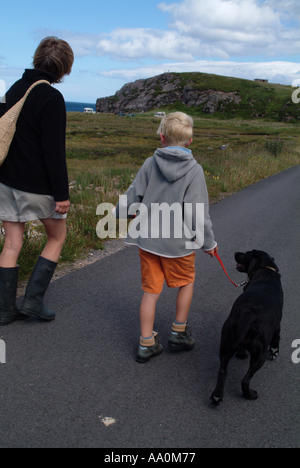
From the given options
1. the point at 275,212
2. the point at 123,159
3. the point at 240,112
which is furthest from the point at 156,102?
the point at 275,212

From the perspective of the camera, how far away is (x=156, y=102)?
135 m

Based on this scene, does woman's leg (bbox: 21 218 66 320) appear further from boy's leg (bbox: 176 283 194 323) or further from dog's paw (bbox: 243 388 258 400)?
dog's paw (bbox: 243 388 258 400)

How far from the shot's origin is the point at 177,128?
267 cm

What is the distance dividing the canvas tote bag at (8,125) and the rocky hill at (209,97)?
97069 millimetres

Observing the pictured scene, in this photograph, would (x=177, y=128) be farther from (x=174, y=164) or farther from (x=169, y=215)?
(x=169, y=215)

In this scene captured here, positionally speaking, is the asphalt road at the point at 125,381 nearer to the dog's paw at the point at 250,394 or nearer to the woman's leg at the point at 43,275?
the dog's paw at the point at 250,394

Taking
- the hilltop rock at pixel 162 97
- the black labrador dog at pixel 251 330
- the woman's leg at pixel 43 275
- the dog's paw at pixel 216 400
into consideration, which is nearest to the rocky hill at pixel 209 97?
the hilltop rock at pixel 162 97

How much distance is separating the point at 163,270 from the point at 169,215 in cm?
48

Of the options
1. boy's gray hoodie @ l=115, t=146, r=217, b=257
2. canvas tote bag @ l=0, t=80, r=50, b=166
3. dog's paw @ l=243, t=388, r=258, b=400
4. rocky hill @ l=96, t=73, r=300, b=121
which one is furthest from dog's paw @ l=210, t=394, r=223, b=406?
rocky hill @ l=96, t=73, r=300, b=121

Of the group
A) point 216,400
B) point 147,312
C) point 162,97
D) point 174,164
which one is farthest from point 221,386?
point 162,97

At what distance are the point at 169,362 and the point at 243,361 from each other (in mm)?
639

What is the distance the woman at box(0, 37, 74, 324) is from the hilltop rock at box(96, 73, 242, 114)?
363 ft

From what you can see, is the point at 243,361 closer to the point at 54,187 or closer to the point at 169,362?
the point at 169,362

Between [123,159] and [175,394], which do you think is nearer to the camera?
[175,394]
